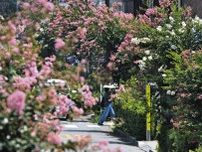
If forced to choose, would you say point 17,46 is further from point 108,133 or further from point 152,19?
point 108,133

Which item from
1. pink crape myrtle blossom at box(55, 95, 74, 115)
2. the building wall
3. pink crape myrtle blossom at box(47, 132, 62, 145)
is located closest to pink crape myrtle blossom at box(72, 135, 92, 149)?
pink crape myrtle blossom at box(47, 132, 62, 145)

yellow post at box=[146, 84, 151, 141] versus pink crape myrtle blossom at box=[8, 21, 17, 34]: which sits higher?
pink crape myrtle blossom at box=[8, 21, 17, 34]

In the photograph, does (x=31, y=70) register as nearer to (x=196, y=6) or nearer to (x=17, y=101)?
(x=17, y=101)

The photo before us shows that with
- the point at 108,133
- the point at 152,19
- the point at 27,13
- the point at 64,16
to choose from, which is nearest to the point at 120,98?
the point at 108,133

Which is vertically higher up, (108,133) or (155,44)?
(155,44)

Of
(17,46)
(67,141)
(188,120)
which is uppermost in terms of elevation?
(17,46)

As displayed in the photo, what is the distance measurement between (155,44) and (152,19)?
6.83ft

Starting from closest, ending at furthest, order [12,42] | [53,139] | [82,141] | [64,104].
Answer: [53,139] → [82,141] → [12,42] → [64,104]

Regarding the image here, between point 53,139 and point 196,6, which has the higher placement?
point 196,6

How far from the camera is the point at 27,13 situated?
597cm

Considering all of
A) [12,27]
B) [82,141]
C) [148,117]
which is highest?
[12,27]

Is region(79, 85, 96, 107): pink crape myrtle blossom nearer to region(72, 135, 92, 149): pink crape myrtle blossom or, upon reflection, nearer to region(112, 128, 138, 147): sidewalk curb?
region(72, 135, 92, 149): pink crape myrtle blossom

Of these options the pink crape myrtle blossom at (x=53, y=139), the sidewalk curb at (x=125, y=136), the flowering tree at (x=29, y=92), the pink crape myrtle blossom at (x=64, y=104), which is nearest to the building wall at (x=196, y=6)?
the sidewalk curb at (x=125, y=136)

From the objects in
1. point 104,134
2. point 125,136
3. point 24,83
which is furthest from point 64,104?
point 104,134
